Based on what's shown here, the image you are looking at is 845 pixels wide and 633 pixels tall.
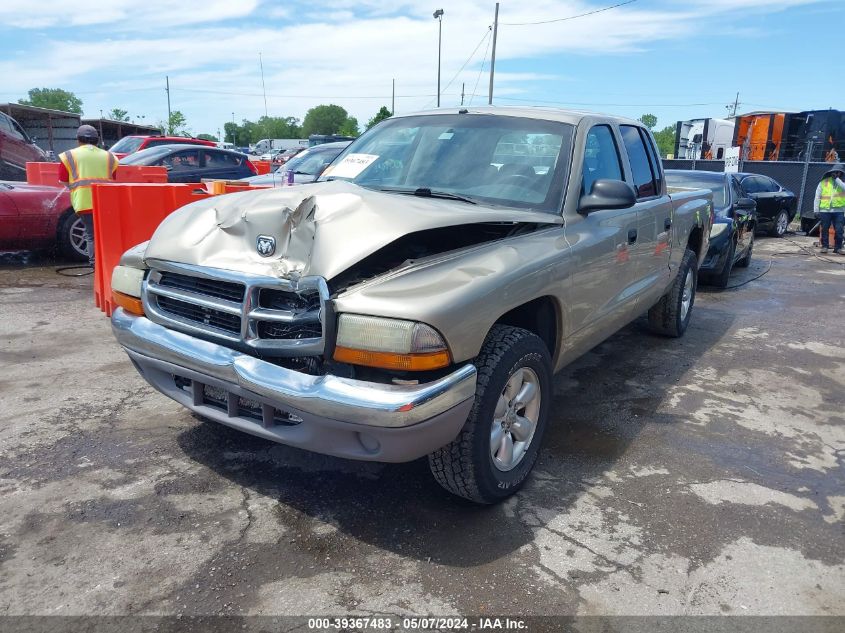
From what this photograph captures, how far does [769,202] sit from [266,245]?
585 inches

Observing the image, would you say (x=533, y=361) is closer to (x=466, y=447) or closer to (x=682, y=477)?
(x=466, y=447)

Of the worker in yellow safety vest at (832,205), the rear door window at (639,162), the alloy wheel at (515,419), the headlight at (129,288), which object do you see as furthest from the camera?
the worker in yellow safety vest at (832,205)

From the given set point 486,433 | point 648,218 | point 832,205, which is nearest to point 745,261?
point 832,205

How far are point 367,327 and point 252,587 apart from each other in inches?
43.2

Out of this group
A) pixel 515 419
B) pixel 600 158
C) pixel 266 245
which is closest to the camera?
pixel 266 245

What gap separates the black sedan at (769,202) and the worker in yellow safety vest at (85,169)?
12.4 metres

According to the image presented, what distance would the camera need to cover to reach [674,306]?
19.7 ft

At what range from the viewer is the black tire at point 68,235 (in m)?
8.55

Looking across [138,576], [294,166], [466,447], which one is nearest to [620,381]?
[466,447]

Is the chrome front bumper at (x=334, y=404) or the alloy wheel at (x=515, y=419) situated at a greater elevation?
the chrome front bumper at (x=334, y=404)

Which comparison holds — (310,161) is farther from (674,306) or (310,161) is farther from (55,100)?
(55,100)

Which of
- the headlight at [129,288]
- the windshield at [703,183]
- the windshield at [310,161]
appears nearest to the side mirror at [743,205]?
the windshield at [703,183]

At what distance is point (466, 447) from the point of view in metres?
2.80

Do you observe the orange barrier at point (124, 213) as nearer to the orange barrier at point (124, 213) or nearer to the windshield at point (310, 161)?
the orange barrier at point (124, 213)
